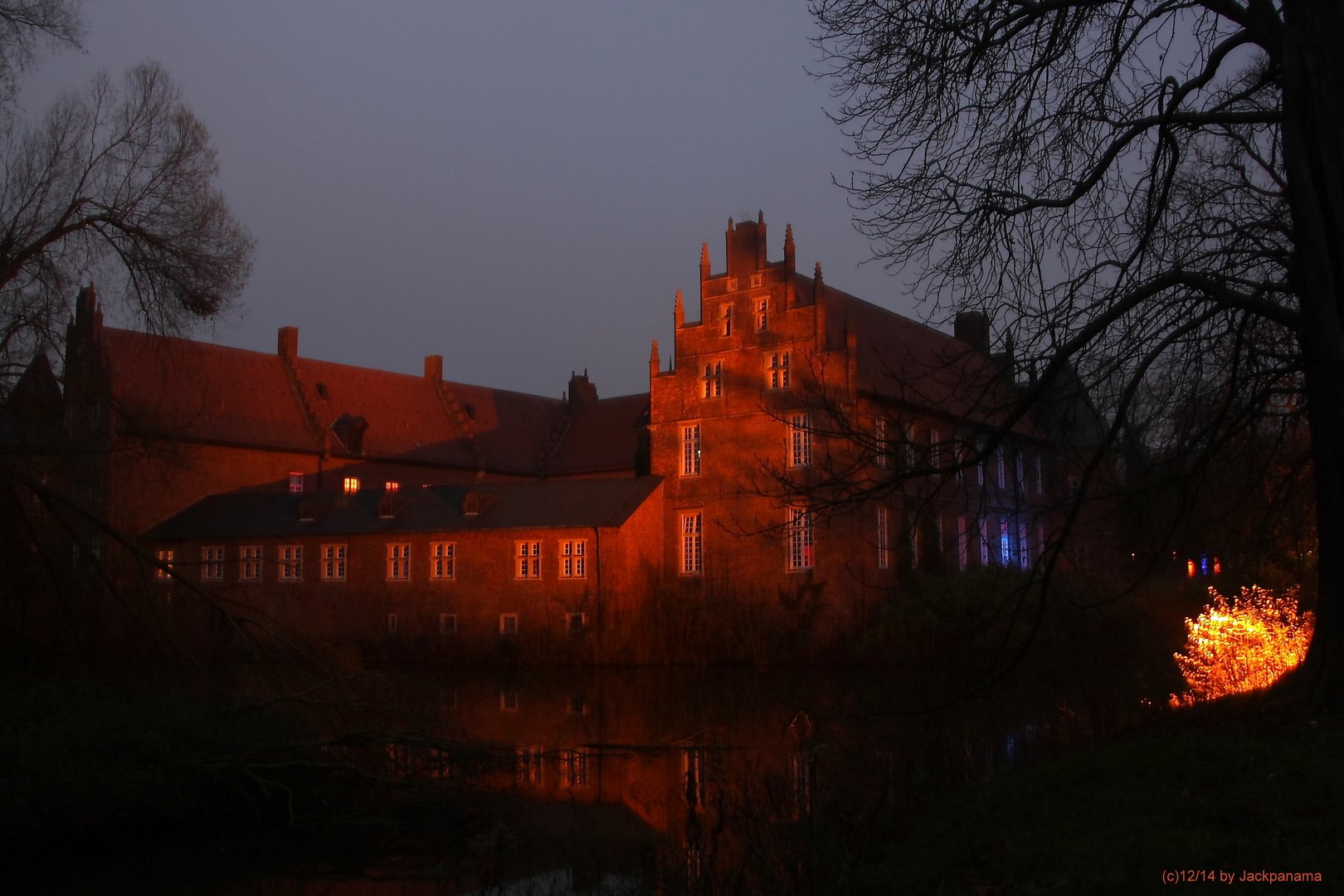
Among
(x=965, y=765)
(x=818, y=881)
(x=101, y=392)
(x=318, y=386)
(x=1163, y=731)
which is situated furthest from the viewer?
(x=318, y=386)

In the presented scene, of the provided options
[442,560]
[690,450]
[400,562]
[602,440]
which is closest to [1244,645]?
[690,450]

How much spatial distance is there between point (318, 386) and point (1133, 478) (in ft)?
137

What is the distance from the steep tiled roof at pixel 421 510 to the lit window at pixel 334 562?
0.56 metres

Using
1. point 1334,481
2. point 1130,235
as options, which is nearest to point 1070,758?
point 1334,481

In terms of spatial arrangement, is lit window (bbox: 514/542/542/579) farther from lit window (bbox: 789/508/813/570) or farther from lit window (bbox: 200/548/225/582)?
lit window (bbox: 200/548/225/582)

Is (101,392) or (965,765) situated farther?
(101,392)

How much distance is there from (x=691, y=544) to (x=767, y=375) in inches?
221

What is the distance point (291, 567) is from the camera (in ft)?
122

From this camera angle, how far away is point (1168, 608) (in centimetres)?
3475

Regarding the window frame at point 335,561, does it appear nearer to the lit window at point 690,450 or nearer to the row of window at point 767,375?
the lit window at point 690,450

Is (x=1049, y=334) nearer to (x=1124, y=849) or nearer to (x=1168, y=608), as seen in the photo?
(x=1124, y=849)

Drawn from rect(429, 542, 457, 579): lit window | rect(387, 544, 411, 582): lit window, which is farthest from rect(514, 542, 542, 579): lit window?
rect(387, 544, 411, 582): lit window

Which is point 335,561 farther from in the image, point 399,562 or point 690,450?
point 690,450

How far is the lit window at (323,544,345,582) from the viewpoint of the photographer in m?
36.5
